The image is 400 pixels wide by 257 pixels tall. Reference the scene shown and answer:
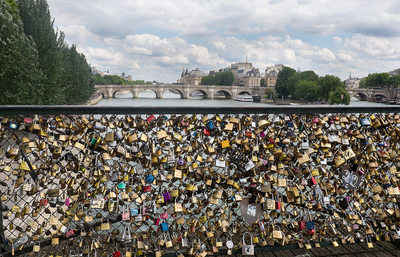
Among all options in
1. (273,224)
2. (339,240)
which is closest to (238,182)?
(273,224)

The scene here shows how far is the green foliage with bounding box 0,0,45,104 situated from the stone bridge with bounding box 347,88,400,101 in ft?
241

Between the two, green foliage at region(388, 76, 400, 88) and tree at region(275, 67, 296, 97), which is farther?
green foliage at region(388, 76, 400, 88)

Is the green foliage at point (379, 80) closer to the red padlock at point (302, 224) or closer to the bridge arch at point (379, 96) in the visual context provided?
the bridge arch at point (379, 96)

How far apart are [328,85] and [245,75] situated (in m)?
57.0

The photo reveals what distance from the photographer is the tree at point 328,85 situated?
5503 centimetres

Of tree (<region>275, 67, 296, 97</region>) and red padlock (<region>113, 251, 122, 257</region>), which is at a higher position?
tree (<region>275, 67, 296, 97</region>)

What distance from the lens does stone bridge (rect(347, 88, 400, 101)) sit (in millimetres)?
73225

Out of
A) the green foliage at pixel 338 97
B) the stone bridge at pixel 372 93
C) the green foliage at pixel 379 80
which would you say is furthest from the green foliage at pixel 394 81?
the green foliage at pixel 338 97

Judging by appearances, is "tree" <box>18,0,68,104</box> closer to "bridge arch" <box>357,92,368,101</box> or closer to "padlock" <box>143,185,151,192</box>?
"padlock" <box>143,185,151,192</box>

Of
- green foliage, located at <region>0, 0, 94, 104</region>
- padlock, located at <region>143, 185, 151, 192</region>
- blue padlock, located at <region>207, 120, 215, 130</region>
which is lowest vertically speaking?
padlock, located at <region>143, 185, 151, 192</region>

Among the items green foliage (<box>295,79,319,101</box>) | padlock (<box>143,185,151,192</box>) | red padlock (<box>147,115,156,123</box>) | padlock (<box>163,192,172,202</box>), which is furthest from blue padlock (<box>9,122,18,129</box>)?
green foliage (<box>295,79,319,101</box>)

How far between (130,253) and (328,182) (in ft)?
6.42

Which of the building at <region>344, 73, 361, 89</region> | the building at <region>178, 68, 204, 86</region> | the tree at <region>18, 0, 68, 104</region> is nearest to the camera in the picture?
the tree at <region>18, 0, 68, 104</region>

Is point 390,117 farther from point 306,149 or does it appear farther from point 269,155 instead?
point 269,155
